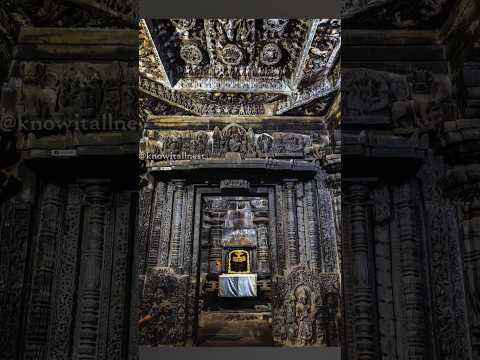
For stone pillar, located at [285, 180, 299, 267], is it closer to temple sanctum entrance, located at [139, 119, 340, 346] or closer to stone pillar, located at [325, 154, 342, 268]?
temple sanctum entrance, located at [139, 119, 340, 346]

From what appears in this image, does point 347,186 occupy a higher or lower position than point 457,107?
lower

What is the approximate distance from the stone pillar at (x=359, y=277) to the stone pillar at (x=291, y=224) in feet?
1.44

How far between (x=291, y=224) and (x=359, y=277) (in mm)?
739

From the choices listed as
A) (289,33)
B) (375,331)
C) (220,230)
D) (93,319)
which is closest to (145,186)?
(220,230)

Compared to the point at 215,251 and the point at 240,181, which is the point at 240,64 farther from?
the point at 215,251

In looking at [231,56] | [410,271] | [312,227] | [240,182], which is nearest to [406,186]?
[410,271]

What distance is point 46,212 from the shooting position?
4934 mm

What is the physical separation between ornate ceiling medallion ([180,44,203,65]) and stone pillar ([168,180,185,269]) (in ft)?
3.80

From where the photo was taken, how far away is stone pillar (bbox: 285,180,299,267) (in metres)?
4.88

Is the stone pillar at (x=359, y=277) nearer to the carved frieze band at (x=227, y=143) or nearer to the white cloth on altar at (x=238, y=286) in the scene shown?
the carved frieze band at (x=227, y=143)

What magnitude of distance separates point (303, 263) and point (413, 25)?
8.02 ft

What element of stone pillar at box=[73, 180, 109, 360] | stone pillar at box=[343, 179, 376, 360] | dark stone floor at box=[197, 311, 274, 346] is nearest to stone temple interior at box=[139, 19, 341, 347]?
dark stone floor at box=[197, 311, 274, 346]

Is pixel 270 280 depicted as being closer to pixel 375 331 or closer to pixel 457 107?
pixel 375 331

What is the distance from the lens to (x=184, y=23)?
522 centimetres
